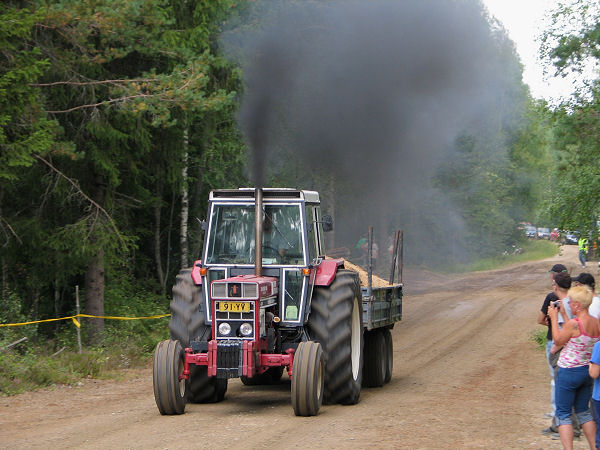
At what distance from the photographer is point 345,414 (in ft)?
32.6

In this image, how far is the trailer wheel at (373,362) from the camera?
12844 mm

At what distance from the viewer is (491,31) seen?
67.5 feet

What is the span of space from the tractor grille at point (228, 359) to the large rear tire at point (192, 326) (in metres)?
0.66

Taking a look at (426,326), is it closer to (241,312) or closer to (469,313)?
(469,313)

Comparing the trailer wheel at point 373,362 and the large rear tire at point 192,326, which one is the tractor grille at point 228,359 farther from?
the trailer wheel at point 373,362

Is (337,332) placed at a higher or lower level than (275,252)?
lower

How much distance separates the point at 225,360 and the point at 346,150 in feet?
45.8

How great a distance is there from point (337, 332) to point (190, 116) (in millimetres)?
10037

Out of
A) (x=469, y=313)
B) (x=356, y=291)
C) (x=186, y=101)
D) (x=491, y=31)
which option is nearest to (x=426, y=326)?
(x=469, y=313)

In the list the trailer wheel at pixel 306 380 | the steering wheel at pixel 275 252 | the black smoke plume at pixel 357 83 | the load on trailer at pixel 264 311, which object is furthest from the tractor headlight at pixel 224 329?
the black smoke plume at pixel 357 83

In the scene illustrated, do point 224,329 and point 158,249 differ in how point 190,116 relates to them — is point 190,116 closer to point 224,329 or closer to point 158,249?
point 158,249

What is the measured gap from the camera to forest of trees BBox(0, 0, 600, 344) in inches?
618

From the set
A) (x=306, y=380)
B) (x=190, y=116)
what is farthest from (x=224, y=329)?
(x=190, y=116)

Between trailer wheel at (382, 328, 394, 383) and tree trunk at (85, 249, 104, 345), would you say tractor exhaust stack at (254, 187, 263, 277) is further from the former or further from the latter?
tree trunk at (85, 249, 104, 345)
